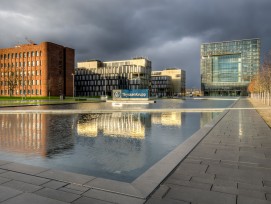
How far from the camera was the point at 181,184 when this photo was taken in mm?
5090

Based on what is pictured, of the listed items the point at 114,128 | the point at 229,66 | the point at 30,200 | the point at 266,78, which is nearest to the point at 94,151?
the point at 30,200

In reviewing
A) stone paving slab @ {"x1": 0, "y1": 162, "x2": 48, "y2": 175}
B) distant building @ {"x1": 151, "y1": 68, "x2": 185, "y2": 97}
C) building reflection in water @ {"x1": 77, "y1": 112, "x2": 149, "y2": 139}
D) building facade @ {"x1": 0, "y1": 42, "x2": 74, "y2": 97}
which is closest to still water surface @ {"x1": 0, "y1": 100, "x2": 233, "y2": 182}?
building reflection in water @ {"x1": 77, "y1": 112, "x2": 149, "y2": 139}

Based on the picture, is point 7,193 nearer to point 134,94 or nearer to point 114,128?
point 114,128

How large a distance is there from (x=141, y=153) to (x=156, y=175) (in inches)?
109

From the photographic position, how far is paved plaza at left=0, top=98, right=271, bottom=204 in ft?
14.4

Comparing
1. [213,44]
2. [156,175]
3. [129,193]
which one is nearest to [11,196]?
[129,193]

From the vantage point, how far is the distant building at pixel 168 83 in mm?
176375

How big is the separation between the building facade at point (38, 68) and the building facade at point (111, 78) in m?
28.8

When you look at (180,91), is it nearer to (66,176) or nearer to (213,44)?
(213,44)

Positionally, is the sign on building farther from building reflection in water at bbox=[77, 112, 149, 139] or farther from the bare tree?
building reflection in water at bbox=[77, 112, 149, 139]

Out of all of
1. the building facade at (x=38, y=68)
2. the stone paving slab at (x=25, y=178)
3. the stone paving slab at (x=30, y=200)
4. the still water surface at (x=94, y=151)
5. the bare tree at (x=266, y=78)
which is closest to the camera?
the stone paving slab at (x=30, y=200)

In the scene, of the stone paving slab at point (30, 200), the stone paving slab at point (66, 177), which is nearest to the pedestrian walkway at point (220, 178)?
the stone paving slab at point (66, 177)

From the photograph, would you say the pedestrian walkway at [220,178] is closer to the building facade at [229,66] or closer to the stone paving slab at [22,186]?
the stone paving slab at [22,186]

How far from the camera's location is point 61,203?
13.9ft
